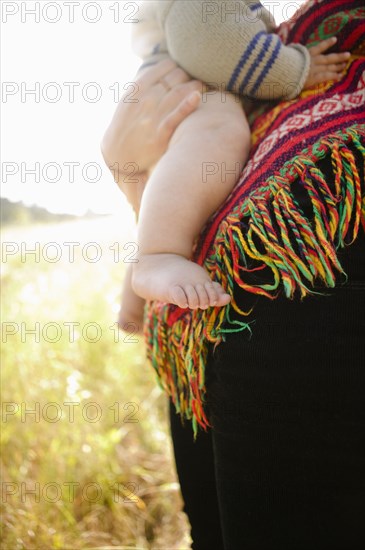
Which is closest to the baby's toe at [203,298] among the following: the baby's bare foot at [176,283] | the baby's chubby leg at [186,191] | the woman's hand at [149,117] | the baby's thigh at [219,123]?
the baby's bare foot at [176,283]

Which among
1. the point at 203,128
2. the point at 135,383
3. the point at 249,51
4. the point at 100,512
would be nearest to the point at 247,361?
the point at 203,128

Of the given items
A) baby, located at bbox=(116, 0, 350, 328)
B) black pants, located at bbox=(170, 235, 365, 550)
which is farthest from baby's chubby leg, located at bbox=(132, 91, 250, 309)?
black pants, located at bbox=(170, 235, 365, 550)

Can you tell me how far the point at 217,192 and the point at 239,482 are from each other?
53cm

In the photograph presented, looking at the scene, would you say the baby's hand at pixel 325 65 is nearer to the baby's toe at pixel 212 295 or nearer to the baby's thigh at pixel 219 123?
the baby's thigh at pixel 219 123

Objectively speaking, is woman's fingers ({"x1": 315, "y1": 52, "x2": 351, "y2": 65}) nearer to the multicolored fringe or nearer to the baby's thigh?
the multicolored fringe

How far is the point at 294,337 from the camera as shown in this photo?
736 millimetres

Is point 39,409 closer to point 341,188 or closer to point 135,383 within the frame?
point 135,383

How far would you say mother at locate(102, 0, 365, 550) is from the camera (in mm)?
735

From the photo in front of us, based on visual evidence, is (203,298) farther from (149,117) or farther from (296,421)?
(149,117)

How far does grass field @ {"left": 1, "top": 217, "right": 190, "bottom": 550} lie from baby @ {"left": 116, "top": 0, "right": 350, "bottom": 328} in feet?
1.06

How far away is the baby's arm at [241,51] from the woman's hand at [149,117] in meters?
0.08

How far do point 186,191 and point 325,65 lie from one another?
0.35 metres

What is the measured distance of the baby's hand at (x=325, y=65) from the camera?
90cm

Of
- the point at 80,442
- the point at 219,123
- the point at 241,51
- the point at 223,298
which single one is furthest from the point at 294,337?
the point at 80,442
